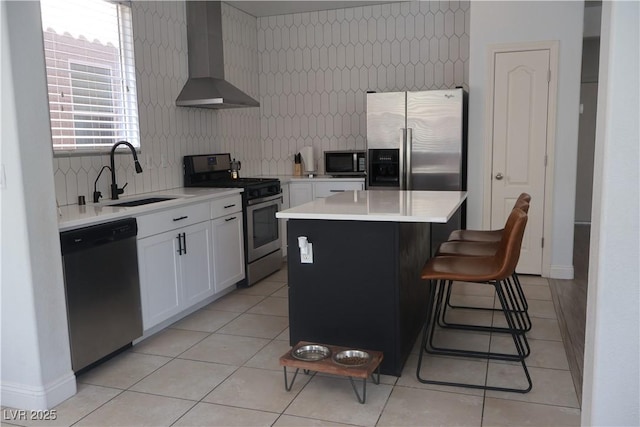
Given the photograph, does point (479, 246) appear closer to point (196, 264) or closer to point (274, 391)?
point (274, 391)

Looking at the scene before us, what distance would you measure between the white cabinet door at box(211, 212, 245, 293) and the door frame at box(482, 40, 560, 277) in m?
2.24

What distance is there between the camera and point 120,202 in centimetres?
368

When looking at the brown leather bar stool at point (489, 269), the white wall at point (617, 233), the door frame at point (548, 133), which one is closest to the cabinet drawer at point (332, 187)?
the door frame at point (548, 133)

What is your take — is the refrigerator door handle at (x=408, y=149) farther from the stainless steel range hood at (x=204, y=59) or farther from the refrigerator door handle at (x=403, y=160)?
the stainless steel range hood at (x=204, y=59)

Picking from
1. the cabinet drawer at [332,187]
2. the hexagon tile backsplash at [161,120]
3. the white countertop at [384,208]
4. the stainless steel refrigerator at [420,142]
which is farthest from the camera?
the cabinet drawer at [332,187]

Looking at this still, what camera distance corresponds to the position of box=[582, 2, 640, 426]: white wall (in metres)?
1.55

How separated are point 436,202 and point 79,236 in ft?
6.62

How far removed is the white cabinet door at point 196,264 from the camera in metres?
3.70

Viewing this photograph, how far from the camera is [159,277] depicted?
3.42 meters

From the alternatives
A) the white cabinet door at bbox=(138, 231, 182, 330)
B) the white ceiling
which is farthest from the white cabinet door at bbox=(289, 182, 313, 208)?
the white cabinet door at bbox=(138, 231, 182, 330)

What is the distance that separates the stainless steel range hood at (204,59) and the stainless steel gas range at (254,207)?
0.57 meters

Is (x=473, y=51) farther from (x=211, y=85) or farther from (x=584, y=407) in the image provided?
(x=584, y=407)

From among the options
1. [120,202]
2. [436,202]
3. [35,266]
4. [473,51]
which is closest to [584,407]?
[436,202]

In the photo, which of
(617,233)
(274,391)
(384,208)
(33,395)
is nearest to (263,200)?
(384,208)
